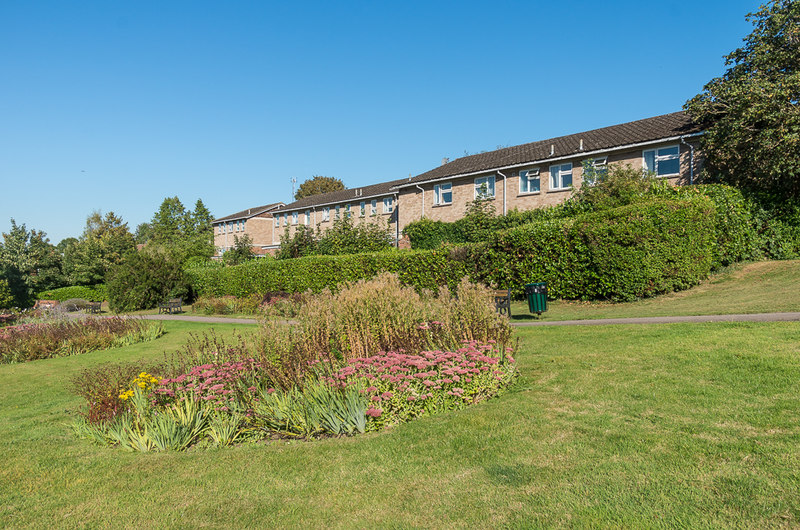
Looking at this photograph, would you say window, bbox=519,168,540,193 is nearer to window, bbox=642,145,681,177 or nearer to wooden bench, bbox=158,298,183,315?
window, bbox=642,145,681,177

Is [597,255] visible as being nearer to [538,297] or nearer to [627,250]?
[627,250]

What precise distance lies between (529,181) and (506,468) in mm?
26093

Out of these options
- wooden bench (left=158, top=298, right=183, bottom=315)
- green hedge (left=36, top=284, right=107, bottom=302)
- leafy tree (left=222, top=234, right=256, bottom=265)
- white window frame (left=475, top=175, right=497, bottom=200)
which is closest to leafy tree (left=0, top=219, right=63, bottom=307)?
green hedge (left=36, top=284, right=107, bottom=302)

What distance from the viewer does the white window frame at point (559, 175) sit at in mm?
26859

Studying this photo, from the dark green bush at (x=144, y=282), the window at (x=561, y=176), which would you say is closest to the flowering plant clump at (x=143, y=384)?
the window at (x=561, y=176)

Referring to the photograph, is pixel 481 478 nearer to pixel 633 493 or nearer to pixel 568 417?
pixel 633 493

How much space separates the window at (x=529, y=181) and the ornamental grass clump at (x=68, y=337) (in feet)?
65.7

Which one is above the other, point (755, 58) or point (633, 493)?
point (755, 58)

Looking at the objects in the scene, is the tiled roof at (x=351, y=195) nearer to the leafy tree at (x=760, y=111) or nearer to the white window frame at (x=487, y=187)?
the white window frame at (x=487, y=187)

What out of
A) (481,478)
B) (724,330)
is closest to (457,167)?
(724,330)

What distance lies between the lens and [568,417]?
5.19 metres

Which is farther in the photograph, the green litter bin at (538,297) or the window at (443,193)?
the window at (443,193)

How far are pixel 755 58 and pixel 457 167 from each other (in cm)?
1716

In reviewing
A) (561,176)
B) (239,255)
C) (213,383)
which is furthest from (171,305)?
(213,383)
